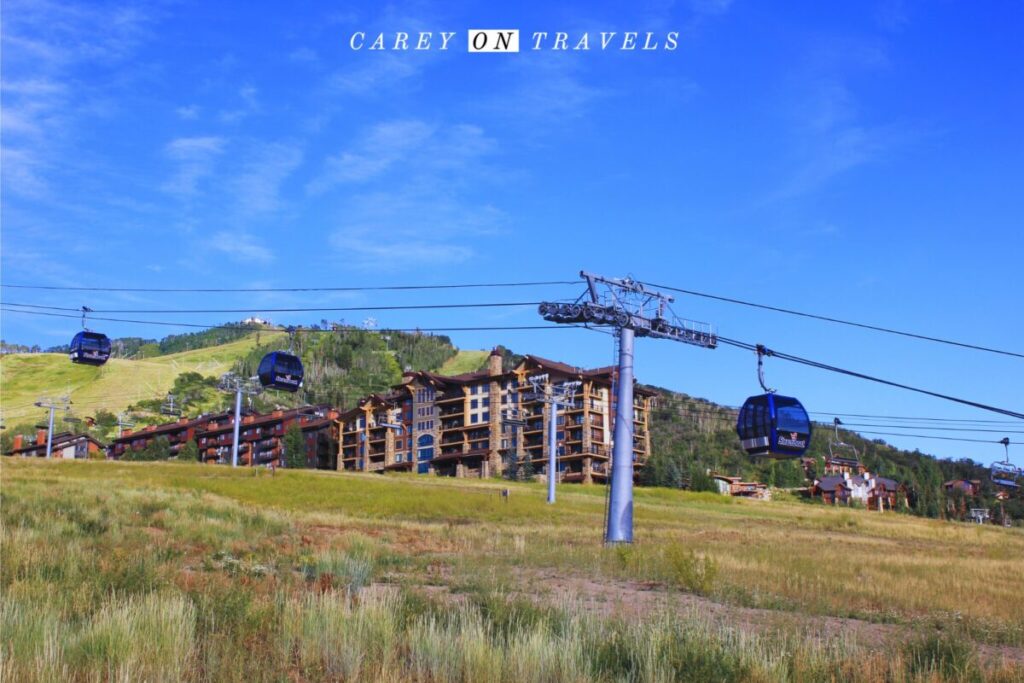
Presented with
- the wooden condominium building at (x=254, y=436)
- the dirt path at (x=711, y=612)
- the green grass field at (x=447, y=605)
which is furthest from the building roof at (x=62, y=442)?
the dirt path at (x=711, y=612)

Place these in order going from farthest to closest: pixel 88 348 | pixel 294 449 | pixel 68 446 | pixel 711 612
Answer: pixel 68 446, pixel 294 449, pixel 88 348, pixel 711 612

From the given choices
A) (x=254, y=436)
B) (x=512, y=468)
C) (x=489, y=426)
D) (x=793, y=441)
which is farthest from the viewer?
(x=254, y=436)

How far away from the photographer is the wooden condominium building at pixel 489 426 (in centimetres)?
11894

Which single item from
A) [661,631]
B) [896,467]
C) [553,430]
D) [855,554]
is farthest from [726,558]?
[896,467]

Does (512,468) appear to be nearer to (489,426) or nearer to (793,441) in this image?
(489,426)

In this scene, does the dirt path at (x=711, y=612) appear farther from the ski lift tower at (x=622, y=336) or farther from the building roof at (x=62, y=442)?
the building roof at (x=62, y=442)

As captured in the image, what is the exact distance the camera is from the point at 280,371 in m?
43.1

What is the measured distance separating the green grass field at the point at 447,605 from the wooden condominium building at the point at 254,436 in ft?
412

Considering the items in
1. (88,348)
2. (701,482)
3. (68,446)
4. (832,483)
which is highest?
(88,348)

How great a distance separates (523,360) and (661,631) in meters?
113

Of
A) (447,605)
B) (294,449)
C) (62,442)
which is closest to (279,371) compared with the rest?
(447,605)

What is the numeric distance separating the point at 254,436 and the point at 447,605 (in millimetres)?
161358

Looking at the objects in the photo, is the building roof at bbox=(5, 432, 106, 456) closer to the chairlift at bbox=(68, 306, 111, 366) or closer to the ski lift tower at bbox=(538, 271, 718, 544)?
the chairlift at bbox=(68, 306, 111, 366)

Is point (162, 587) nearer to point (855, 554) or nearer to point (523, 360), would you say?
point (855, 554)
